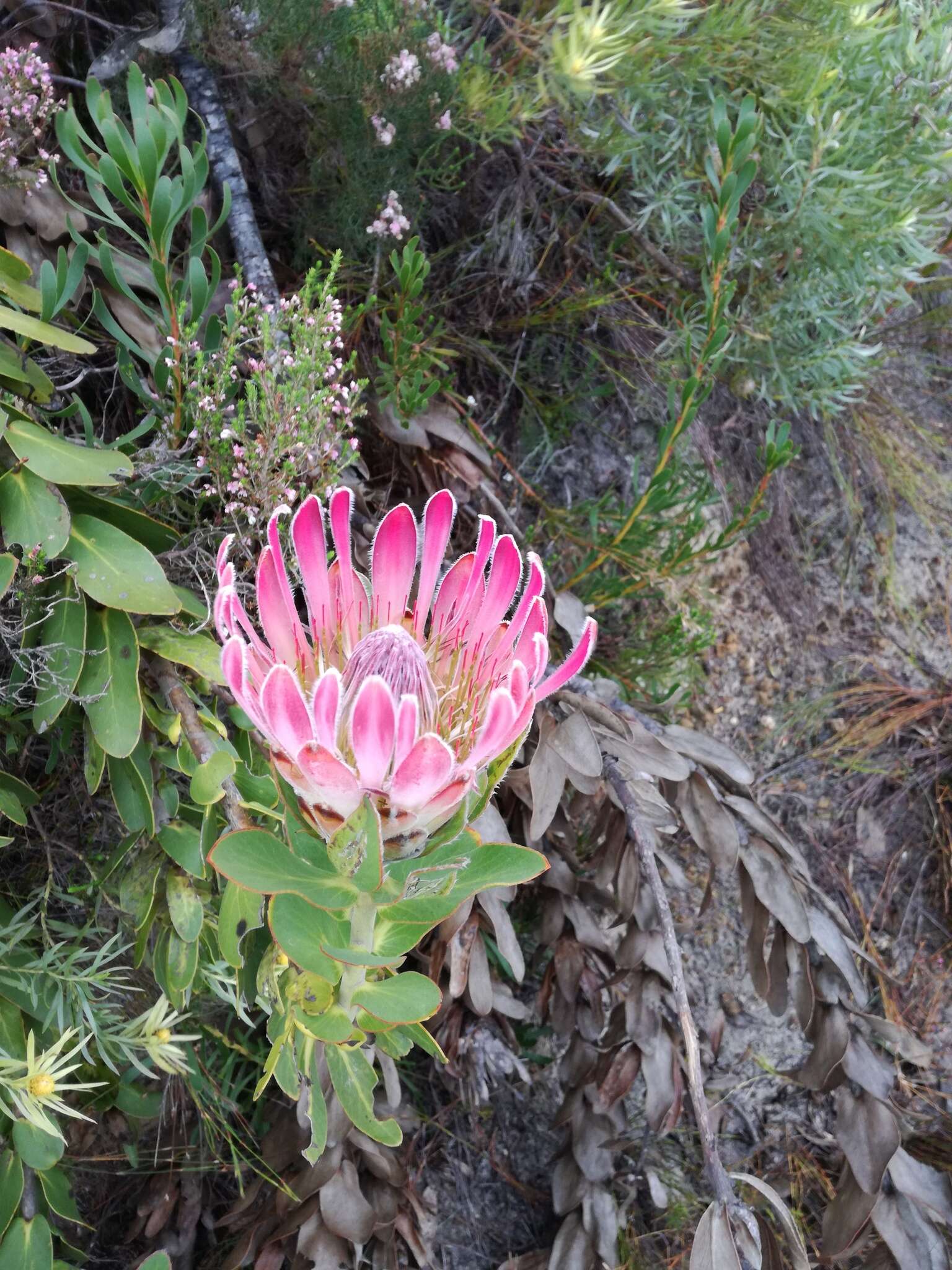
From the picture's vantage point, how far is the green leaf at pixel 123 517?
106 centimetres

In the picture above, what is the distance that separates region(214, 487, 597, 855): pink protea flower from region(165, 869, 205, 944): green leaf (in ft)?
1.03

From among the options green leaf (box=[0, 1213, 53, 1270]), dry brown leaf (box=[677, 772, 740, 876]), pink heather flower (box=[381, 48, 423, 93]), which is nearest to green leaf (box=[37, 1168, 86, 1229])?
green leaf (box=[0, 1213, 53, 1270])

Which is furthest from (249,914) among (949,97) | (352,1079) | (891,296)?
(949,97)

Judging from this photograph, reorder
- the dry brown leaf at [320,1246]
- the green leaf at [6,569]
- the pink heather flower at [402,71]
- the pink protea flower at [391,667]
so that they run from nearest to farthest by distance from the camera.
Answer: the pink protea flower at [391,667] → the green leaf at [6,569] → the dry brown leaf at [320,1246] → the pink heather flower at [402,71]

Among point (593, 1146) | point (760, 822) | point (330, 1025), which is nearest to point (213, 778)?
point (330, 1025)

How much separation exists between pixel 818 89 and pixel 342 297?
83 cm

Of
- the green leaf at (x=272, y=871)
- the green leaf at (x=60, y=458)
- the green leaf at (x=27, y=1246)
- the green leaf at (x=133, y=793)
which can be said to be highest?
the green leaf at (x=60, y=458)

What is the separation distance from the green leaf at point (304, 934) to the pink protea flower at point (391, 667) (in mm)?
63

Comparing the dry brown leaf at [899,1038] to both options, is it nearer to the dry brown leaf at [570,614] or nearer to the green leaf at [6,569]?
the dry brown leaf at [570,614]

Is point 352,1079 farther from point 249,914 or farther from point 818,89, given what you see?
point 818,89

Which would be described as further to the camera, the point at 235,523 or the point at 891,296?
the point at 891,296

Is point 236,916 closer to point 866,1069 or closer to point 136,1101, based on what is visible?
point 136,1101

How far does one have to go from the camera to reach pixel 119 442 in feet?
3.32

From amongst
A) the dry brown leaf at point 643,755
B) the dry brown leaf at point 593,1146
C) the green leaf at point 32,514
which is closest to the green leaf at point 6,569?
the green leaf at point 32,514
